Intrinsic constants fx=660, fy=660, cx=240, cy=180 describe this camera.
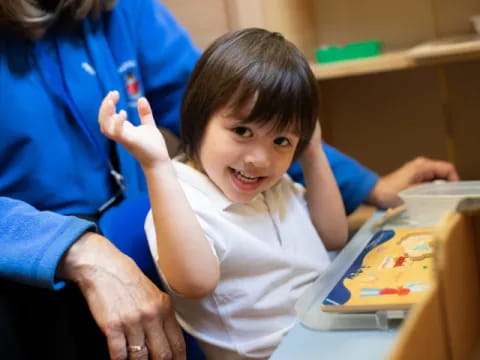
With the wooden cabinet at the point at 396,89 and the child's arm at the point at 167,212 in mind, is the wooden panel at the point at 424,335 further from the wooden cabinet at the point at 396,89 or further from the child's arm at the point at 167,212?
the wooden cabinet at the point at 396,89

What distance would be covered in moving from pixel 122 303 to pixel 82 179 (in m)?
0.29

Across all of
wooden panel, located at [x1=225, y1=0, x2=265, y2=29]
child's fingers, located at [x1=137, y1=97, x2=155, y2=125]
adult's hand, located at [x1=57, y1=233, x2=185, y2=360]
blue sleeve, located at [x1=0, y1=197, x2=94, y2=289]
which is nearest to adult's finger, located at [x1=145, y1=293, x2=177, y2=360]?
adult's hand, located at [x1=57, y1=233, x2=185, y2=360]

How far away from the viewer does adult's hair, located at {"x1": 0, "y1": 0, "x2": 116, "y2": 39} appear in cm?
97

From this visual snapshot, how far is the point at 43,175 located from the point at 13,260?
0.23m

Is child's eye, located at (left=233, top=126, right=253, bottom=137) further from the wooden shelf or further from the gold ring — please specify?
the wooden shelf

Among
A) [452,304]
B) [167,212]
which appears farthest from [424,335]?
[167,212]

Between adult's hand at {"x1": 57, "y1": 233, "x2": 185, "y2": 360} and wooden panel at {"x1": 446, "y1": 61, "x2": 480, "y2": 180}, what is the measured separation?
1017 mm

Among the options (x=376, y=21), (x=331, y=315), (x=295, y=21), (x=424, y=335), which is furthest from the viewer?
(x=376, y=21)

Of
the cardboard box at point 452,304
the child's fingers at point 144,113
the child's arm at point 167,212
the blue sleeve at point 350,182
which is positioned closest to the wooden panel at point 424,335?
the cardboard box at point 452,304

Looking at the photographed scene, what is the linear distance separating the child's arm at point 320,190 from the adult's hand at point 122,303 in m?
0.31

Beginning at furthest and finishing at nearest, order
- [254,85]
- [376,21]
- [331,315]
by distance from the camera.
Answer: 1. [376,21]
2. [254,85]
3. [331,315]

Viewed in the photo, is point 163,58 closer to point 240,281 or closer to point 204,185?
point 204,185

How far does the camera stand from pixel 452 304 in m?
0.58

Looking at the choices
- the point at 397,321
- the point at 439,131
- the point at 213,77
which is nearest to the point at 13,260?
the point at 213,77
